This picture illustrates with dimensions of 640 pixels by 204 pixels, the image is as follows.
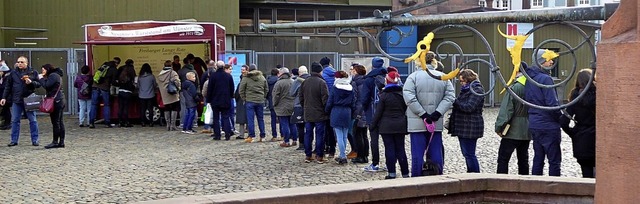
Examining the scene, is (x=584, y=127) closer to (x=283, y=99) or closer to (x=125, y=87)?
(x=283, y=99)

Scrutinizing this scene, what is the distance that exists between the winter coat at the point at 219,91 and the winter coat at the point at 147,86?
10.2ft

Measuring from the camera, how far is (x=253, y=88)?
1498cm


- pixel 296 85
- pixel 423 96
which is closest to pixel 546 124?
pixel 423 96

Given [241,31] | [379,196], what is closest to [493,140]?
[379,196]

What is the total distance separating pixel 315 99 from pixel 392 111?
2261 millimetres

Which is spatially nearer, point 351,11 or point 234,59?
point 234,59

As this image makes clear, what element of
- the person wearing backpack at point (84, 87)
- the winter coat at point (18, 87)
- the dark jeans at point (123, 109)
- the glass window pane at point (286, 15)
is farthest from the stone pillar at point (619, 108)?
the glass window pane at point (286, 15)

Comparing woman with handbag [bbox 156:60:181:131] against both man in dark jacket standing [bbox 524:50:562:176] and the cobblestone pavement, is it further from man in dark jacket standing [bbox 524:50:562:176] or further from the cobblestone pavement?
man in dark jacket standing [bbox 524:50:562:176]

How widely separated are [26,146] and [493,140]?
880 centimetres

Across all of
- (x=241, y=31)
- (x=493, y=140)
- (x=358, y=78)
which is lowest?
(x=493, y=140)

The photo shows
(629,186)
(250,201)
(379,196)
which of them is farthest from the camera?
(379,196)

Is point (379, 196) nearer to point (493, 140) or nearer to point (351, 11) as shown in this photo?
point (493, 140)

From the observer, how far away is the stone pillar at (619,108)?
3.59 m

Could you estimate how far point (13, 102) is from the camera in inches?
553
